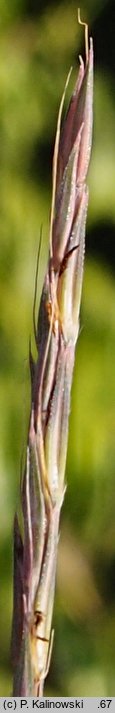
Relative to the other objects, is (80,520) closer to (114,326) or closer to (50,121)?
(114,326)

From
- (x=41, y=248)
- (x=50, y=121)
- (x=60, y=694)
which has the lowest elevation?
(x=60, y=694)

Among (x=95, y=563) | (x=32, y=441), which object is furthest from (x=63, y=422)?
(x=95, y=563)

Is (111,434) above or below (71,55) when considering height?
below
